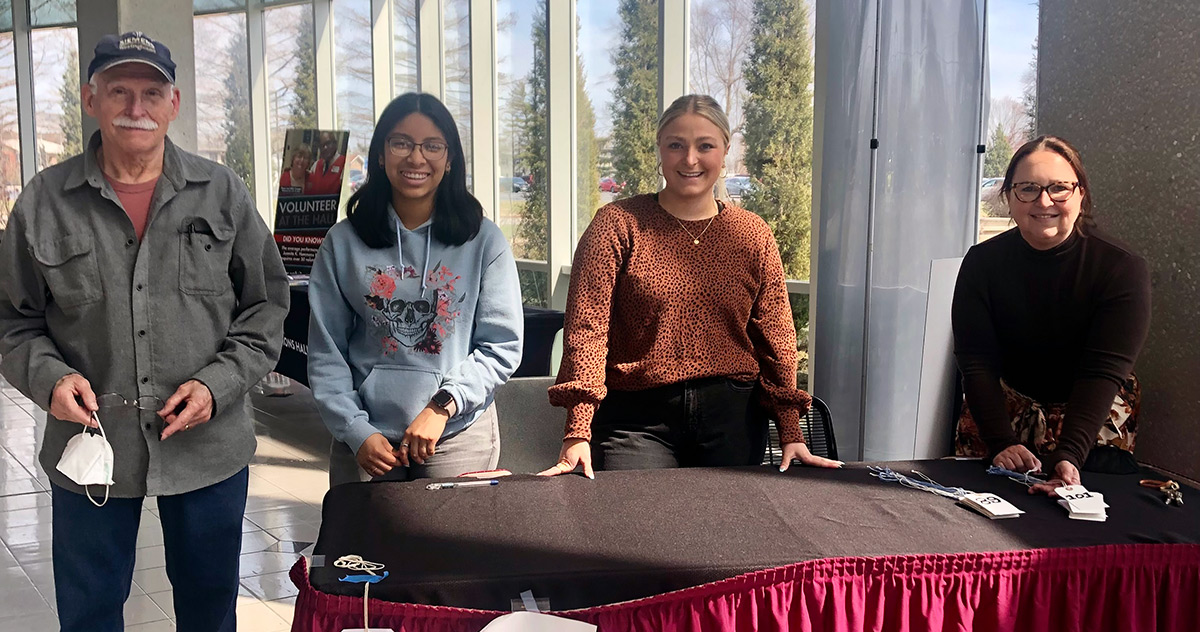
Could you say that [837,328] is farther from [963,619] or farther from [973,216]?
[963,619]

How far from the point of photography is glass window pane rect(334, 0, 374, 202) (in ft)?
36.0

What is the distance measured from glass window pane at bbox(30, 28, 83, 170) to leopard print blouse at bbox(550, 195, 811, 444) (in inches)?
621

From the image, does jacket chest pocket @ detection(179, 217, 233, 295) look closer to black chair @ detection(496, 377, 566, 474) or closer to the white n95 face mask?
the white n95 face mask

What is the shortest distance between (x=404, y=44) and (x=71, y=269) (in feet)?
29.0

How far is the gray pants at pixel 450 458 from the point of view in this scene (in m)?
2.28

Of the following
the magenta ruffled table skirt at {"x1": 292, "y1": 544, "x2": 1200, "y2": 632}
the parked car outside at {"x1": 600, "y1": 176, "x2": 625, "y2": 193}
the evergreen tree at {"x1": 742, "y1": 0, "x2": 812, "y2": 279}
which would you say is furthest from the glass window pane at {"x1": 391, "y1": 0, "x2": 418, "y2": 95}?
the magenta ruffled table skirt at {"x1": 292, "y1": 544, "x2": 1200, "y2": 632}

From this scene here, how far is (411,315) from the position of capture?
7.40 feet

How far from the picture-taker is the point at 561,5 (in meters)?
8.31

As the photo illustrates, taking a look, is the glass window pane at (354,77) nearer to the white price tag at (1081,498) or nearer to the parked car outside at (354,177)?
the parked car outside at (354,177)

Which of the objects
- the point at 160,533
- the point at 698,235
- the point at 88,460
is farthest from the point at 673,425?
the point at 160,533

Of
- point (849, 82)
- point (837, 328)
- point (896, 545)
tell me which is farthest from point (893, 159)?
point (896, 545)

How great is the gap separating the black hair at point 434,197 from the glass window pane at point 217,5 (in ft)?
37.5

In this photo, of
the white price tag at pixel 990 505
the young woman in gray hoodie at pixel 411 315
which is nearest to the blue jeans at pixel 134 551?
the young woman in gray hoodie at pixel 411 315

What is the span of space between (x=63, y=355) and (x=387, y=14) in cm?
912
